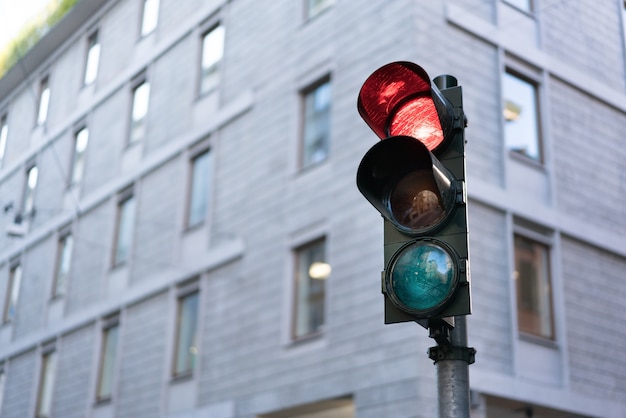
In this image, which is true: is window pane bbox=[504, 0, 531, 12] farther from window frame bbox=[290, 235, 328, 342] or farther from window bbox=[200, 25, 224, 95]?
window bbox=[200, 25, 224, 95]

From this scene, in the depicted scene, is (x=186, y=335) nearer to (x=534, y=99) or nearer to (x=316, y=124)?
(x=316, y=124)

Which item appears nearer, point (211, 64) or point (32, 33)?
point (211, 64)

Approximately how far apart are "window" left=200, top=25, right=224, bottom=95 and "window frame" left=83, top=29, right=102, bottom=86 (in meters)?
6.07

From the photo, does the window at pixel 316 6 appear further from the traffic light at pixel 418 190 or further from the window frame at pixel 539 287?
the traffic light at pixel 418 190

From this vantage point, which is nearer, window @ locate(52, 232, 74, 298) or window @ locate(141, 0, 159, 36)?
window @ locate(141, 0, 159, 36)

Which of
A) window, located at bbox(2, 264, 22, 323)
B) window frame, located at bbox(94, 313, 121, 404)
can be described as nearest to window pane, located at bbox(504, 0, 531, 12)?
window frame, located at bbox(94, 313, 121, 404)

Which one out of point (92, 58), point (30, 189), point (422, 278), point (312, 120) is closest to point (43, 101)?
point (30, 189)

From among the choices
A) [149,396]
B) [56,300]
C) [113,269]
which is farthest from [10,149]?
[149,396]

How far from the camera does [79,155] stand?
89.4 ft

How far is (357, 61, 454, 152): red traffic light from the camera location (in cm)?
373

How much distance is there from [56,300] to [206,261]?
7.58m

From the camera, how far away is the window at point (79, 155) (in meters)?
26.8

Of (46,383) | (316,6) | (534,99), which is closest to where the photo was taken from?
(534,99)

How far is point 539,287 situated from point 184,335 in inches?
289
